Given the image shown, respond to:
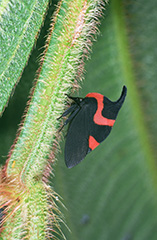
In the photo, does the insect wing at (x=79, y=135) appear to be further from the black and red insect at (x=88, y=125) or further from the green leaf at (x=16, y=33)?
the green leaf at (x=16, y=33)

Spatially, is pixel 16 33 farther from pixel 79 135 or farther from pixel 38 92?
pixel 79 135

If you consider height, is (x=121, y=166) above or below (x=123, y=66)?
below

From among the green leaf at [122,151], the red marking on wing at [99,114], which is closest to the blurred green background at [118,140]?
the green leaf at [122,151]

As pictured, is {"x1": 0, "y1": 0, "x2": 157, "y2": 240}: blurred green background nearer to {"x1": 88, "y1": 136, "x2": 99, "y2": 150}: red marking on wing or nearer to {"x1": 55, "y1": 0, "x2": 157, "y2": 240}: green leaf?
{"x1": 55, "y1": 0, "x2": 157, "y2": 240}: green leaf

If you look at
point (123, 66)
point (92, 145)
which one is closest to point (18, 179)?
point (92, 145)

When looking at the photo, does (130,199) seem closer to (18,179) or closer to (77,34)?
(18,179)

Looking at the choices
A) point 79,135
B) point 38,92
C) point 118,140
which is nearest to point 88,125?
point 79,135
